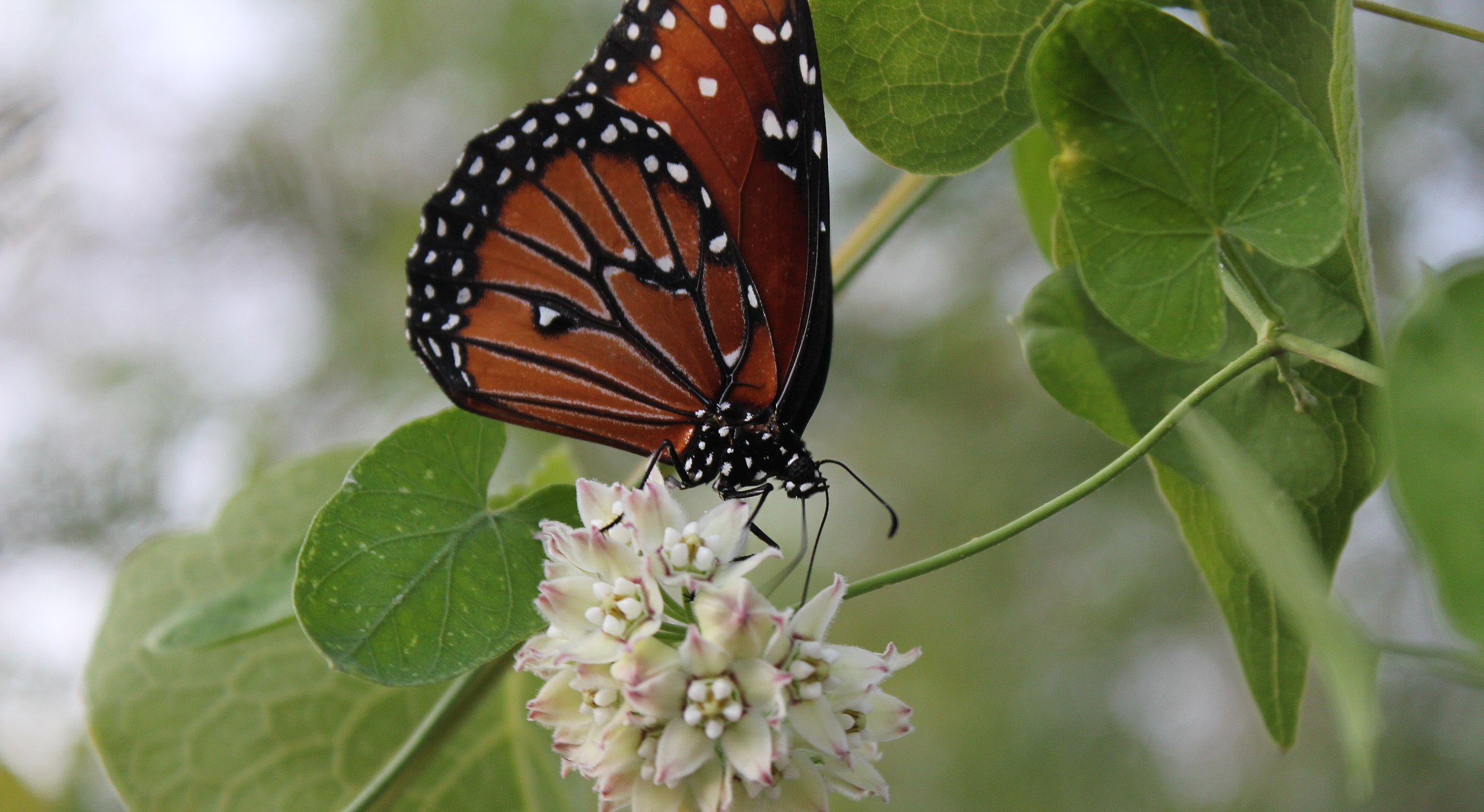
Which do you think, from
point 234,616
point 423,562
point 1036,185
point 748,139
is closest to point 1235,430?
point 1036,185

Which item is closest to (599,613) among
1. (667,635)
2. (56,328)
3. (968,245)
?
(667,635)

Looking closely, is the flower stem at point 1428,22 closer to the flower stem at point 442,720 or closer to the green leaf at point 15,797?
the flower stem at point 442,720

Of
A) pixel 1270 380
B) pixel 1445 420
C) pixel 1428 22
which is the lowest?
pixel 1270 380

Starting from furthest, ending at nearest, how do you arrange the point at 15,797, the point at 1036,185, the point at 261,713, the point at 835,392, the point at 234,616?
the point at 835,392 → the point at 15,797 → the point at 261,713 → the point at 1036,185 → the point at 234,616

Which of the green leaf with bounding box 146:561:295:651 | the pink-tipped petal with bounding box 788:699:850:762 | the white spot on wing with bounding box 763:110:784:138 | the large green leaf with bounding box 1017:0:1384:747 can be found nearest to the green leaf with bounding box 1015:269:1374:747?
the large green leaf with bounding box 1017:0:1384:747

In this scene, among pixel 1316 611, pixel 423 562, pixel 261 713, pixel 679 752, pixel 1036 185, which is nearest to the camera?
pixel 1316 611

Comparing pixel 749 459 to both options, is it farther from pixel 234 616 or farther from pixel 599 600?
pixel 234 616

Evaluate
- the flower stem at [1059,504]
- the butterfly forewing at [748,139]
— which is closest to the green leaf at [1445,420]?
the flower stem at [1059,504]
